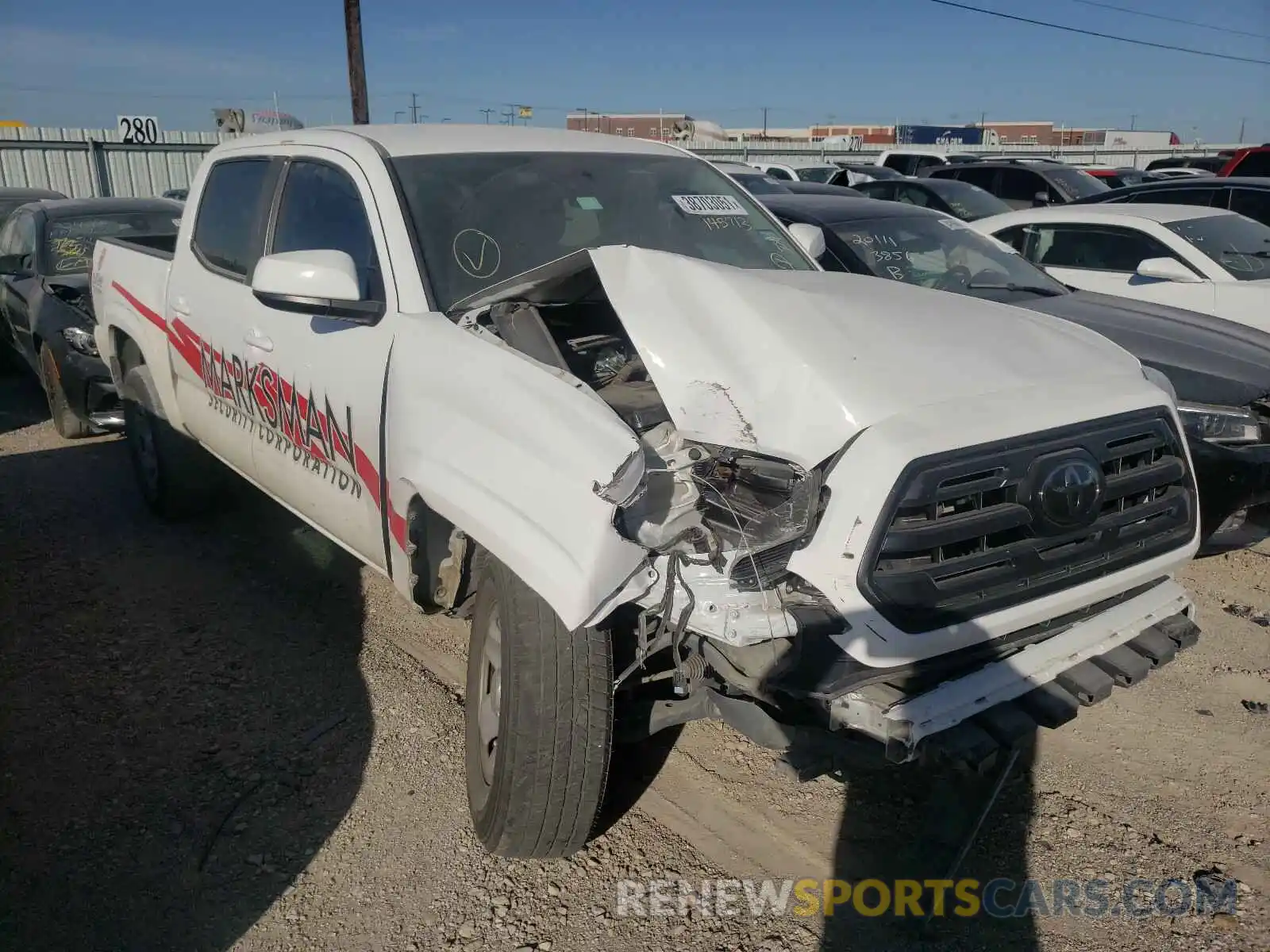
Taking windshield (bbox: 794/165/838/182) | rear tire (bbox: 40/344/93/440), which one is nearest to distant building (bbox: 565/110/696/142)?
windshield (bbox: 794/165/838/182)

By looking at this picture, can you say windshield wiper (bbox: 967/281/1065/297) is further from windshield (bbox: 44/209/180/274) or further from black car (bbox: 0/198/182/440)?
windshield (bbox: 44/209/180/274)

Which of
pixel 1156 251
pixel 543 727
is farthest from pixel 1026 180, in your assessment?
→ pixel 543 727

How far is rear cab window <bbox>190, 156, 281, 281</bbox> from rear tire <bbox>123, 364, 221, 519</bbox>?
38.8 inches

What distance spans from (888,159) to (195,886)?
20.4m

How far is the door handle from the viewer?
3.77 m

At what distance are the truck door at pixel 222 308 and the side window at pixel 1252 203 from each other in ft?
28.7

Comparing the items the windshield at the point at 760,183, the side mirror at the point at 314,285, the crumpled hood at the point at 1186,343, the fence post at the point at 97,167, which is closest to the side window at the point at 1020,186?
the windshield at the point at 760,183

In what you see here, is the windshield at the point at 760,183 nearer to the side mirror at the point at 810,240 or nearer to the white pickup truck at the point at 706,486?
the side mirror at the point at 810,240

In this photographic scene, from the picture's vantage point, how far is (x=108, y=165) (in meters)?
19.9

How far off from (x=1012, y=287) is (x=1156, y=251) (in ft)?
6.42

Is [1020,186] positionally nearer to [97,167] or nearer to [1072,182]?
[1072,182]

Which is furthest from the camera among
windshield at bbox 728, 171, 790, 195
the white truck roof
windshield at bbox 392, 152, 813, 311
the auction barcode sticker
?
windshield at bbox 728, 171, 790, 195

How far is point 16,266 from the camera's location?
764 cm

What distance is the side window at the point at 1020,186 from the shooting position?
1370 cm
